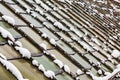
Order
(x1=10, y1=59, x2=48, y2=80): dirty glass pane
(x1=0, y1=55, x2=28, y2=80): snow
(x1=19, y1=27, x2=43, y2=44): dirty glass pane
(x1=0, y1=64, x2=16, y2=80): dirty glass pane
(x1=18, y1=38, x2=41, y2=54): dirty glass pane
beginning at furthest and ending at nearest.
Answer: (x1=19, y1=27, x2=43, y2=44): dirty glass pane < (x1=18, y1=38, x2=41, y2=54): dirty glass pane < (x1=10, y1=59, x2=48, y2=80): dirty glass pane < (x1=0, y1=55, x2=28, y2=80): snow < (x1=0, y1=64, x2=16, y2=80): dirty glass pane

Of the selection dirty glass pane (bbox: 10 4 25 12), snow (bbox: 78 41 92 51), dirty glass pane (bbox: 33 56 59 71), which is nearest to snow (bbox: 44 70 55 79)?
dirty glass pane (bbox: 33 56 59 71)

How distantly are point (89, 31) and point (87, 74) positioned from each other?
224 centimetres

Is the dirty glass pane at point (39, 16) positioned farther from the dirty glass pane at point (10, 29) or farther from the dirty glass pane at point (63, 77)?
the dirty glass pane at point (63, 77)

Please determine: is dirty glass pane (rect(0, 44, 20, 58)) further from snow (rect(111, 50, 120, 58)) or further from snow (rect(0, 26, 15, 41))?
snow (rect(111, 50, 120, 58))

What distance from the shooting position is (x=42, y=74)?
3.35m

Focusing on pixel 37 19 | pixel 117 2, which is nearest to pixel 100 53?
pixel 37 19

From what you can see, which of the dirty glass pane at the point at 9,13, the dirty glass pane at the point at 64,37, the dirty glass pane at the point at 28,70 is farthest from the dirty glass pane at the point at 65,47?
the dirty glass pane at the point at 28,70

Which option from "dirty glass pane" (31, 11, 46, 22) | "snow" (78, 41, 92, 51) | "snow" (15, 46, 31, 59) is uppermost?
"dirty glass pane" (31, 11, 46, 22)

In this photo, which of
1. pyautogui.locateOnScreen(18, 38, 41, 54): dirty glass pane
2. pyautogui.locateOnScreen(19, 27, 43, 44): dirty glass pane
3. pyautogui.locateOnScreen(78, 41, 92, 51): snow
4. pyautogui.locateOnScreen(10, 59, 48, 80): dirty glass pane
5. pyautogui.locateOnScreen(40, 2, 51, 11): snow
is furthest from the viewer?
pyautogui.locateOnScreen(40, 2, 51, 11): snow

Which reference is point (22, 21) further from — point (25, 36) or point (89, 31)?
point (89, 31)

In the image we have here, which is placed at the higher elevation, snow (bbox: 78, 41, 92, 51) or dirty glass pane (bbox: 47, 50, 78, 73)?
snow (bbox: 78, 41, 92, 51)

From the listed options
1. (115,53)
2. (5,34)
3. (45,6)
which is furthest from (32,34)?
(115,53)

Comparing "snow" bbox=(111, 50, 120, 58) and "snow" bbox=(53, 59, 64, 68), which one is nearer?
"snow" bbox=(53, 59, 64, 68)

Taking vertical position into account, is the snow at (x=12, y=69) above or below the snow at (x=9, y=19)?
below
